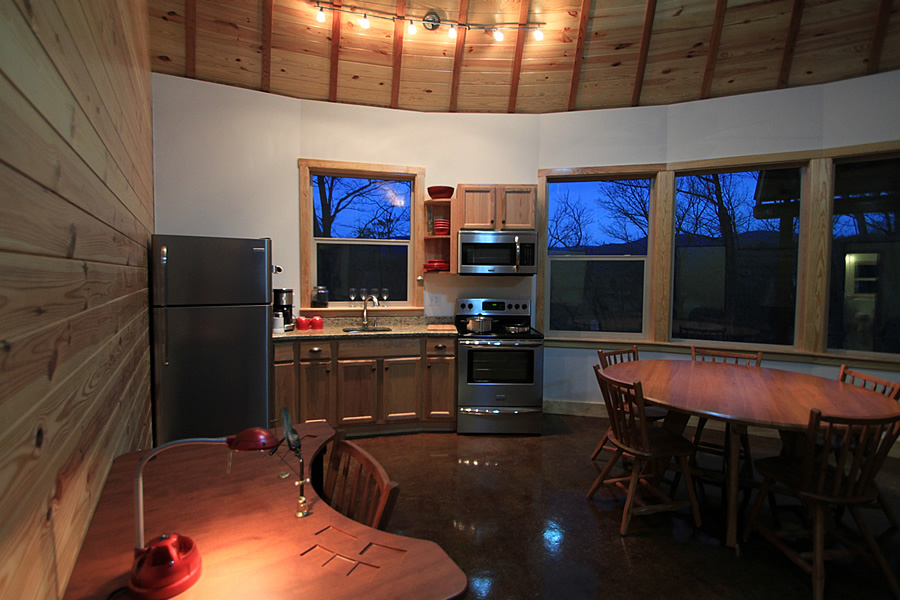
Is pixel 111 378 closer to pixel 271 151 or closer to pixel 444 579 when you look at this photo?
pixel 444 579

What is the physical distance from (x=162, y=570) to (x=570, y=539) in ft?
6.88

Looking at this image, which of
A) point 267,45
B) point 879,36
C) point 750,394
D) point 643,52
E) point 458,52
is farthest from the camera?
point 458,52

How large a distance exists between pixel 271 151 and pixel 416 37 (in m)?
1.73

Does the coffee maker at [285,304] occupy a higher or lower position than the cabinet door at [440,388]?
higher

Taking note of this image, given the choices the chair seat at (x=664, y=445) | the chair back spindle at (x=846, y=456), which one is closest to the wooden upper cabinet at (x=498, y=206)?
the chair seat at (x=664, y=445)

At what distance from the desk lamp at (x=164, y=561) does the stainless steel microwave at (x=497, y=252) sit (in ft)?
10.9

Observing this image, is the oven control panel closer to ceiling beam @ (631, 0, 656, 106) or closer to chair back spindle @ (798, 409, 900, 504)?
ceiling beam @ (631, 0, 656, 106)

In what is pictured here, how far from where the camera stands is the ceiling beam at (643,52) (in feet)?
13.1

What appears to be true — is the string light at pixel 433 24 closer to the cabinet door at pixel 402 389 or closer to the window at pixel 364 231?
the window at pixel 364 231

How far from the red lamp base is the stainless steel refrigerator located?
7.72 feet

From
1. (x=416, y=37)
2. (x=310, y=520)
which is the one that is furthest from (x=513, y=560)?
(x=416, y=37)

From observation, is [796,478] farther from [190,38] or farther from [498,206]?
[190,38]

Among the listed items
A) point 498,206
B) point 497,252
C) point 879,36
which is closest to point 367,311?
point 497,252

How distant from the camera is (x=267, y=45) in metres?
3.92
